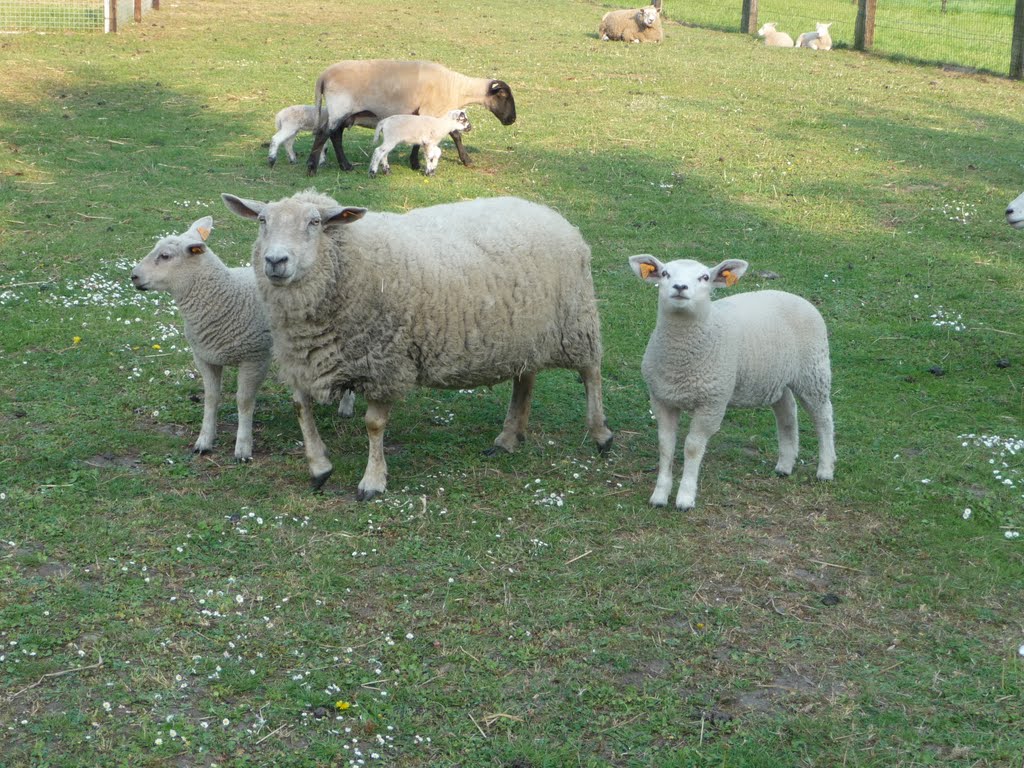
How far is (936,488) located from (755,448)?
1.06 meters

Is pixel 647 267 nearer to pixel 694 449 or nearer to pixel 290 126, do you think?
pixel 694 449

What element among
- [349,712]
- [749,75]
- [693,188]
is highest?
[749,75]

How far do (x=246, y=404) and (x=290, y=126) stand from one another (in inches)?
279

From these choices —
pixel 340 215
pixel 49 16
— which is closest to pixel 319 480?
pixel 340 215

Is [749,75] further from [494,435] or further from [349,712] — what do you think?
[349,712]

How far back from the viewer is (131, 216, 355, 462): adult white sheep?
6.22m

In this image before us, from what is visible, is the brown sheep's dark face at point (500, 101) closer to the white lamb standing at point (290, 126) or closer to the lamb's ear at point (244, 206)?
the white lamb standing at point (290, 126)

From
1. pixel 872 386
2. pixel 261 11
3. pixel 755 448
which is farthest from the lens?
pixel 261 11

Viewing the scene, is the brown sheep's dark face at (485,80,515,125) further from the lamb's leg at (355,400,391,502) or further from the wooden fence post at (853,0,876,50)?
the wooden fence post at (853,0,876,50)

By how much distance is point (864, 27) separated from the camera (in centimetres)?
2214

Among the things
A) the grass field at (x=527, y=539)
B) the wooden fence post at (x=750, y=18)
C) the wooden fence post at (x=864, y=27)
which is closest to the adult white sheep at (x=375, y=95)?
the grass field at (x=527, y=539)

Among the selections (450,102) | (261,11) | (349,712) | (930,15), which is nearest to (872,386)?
(349,712)

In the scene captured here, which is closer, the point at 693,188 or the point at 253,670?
the point at 253,670

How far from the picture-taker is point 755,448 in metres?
6.84
